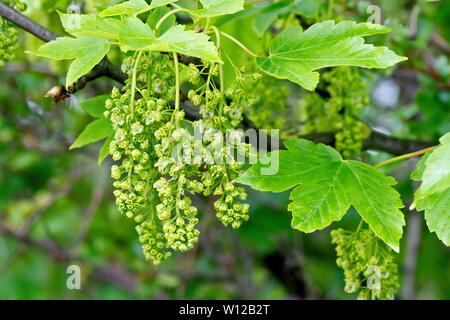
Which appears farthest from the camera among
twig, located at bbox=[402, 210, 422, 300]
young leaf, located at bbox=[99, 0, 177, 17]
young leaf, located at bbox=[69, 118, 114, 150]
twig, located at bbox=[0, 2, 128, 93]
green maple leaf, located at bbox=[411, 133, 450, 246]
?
twig, located at bbox=[402, 210, 422, 300]

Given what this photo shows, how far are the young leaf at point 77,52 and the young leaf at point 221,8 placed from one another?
26cm

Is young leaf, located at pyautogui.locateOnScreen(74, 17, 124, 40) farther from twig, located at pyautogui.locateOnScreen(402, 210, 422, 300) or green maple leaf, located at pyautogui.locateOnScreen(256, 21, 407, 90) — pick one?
twig, located at pyautogui.locateOnScreen(402, 210, 422, 300)

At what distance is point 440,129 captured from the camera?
2.76 meters

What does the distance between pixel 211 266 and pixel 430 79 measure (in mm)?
1936

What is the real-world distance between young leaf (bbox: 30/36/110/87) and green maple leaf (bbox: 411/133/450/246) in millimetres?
807

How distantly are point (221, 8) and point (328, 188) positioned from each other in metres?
0.53

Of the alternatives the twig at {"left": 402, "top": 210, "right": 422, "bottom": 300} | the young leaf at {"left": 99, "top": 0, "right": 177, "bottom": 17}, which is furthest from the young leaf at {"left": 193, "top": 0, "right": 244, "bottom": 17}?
the twig at {"left": 402, "top": 210, "right": 422, "bottom": 300}

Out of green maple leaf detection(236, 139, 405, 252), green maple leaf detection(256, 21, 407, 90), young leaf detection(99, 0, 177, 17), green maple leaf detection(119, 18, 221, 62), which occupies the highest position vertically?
young leaf detection(99, 0, 177, 17)

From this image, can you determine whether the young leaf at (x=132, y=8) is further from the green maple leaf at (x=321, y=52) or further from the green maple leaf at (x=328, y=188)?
the green maple leaf at (x=328, y=188)

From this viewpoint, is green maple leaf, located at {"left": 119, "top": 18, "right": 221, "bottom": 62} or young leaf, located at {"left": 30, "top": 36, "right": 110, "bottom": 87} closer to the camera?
green maple leaf, located at {"left": 119, "top": 18, "right": 221, "bottom": 62}

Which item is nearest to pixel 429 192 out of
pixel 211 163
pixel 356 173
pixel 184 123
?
pixel 356 173

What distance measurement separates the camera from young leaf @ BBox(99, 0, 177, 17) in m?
1.20

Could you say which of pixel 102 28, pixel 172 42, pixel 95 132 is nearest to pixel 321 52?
pixel 172 42
